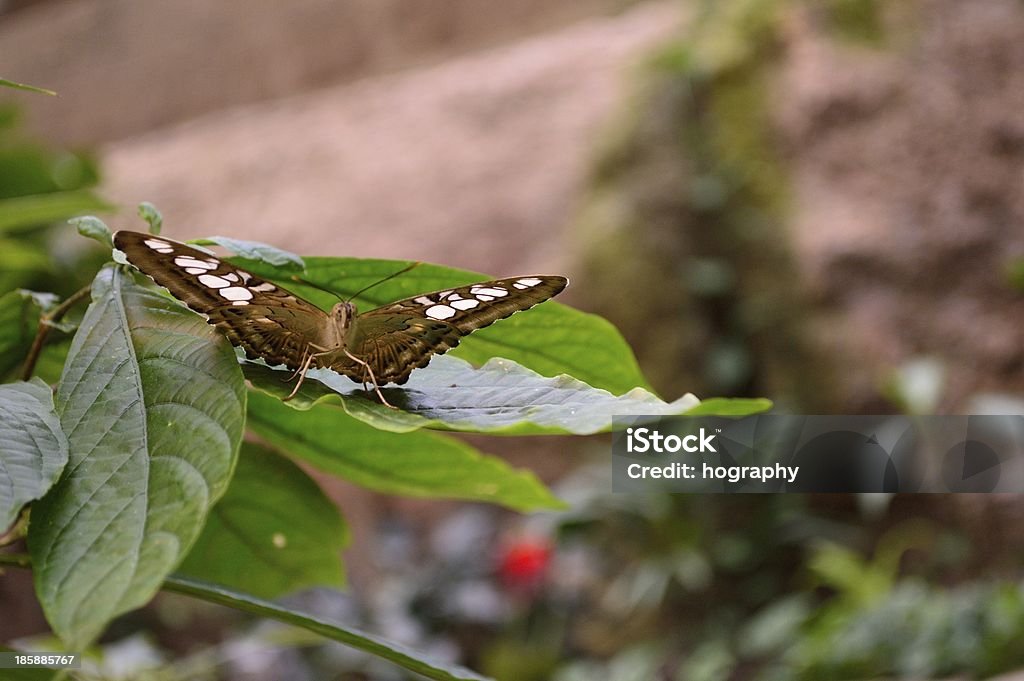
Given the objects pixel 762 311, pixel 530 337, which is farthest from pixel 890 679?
pixel 530 337

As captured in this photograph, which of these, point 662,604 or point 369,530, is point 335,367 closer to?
point 662,604

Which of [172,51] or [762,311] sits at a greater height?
[172,51]

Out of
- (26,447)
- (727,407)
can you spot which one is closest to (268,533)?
(26,447)

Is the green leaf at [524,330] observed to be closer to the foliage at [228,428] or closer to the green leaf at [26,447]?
the foliage at [228,428]

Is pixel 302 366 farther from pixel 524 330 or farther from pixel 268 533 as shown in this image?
pixel 268 533

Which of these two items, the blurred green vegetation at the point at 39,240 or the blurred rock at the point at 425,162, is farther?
the blurred rock at the point at 425,162

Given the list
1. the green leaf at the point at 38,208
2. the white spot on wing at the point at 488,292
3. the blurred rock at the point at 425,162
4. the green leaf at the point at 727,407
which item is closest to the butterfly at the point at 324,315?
the white spot on wing at the point at 488,292

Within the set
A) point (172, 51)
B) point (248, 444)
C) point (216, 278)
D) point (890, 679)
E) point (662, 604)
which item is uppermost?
point (172, 51)
